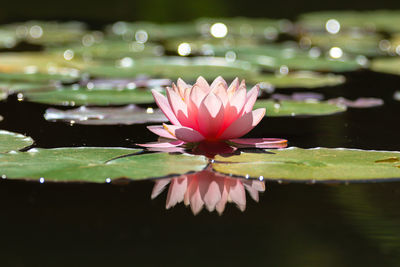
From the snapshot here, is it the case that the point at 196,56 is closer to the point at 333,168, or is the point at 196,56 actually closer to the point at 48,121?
the point at 48,121

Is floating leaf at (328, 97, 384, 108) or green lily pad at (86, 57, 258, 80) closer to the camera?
floating leaf at (328, 97, 384, 108)

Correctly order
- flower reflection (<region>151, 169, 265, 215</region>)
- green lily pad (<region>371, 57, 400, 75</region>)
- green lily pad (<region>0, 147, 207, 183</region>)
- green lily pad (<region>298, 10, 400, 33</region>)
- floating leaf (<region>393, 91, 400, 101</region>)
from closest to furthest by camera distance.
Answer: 1. flower reflection (<region>151, 169, 265, 215</region>)
2. green lily pad (<region>0, 147, 207, 183</region>)
3. floating leaf (<region>393, 91, 400, 101</region>)
4. green lily pad (<region>371, 57, 400, 75</region>)
5. green lily pad (<region>298, 10, 400, 33</region>)

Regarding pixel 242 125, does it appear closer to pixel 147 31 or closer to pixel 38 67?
→ pixel 38 67

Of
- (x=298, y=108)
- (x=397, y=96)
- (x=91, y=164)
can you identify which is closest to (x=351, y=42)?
(x=397, y=96)

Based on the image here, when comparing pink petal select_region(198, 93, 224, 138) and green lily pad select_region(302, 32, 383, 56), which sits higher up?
green lily pad select_region(302, 32, 383, 56)

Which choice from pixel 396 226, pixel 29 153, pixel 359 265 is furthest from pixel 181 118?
pixel 359 265

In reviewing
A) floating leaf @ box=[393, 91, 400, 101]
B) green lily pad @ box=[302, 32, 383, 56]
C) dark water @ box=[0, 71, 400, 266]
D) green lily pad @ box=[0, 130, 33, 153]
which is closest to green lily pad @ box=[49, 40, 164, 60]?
green lily pad @ box=[302, 32, 383, 56]

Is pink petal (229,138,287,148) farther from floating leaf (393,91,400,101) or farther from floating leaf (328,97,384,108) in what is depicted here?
floating leaf (393,91,400,101)
